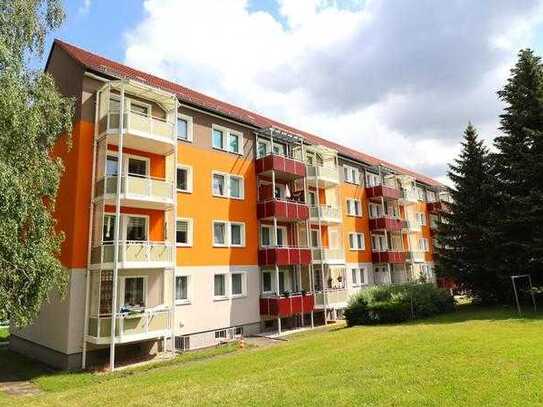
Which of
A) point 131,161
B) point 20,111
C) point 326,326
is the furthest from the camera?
point 326,326

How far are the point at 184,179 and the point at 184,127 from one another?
289 centimetres

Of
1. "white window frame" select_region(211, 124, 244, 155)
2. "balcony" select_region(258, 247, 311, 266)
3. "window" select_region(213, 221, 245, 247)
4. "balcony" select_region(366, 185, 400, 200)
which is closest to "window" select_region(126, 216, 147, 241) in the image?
"window" select_region(213, 221, 245, 247)

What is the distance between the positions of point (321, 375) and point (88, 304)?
11041mm

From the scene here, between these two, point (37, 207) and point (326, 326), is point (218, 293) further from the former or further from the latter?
point (37, 207)

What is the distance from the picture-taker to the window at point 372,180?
39.7 metres

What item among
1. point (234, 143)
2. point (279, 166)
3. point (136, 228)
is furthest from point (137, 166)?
point (279, 166)

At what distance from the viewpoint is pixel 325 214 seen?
3150 centimetres

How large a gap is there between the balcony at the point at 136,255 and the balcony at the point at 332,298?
38.8 feet

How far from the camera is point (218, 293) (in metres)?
24.2

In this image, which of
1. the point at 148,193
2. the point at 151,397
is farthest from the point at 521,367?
the point at 148,193

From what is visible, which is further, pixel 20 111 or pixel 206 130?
pixel 206 130

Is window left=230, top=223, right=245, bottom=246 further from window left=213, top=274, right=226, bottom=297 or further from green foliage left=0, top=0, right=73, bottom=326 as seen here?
green foliage left=0, top=0, right=73, bottom=326

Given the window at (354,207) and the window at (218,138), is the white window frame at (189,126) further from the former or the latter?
the window at (354,207)

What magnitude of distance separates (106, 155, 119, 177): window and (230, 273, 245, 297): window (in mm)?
8784
